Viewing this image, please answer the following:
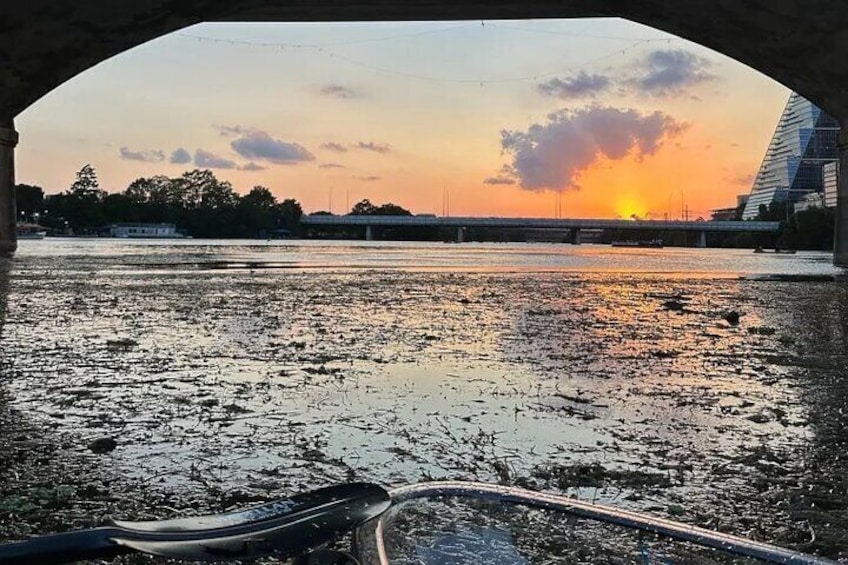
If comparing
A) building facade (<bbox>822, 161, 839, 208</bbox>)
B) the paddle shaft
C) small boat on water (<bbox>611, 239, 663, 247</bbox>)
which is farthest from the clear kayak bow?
small boat on water (<bbox>611, 239, 663, 247</bbox>)

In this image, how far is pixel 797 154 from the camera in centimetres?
11962

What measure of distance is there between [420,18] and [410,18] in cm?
34

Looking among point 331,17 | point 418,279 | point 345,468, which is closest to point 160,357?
point 345,468

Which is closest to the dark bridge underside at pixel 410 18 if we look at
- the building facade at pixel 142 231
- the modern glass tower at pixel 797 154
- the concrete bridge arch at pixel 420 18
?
the concrete bridge arch at pixel 420 18

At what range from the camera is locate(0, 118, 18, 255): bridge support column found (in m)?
28.4

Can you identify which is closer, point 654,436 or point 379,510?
point 379,510

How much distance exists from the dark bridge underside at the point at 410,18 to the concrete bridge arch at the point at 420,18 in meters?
0.03

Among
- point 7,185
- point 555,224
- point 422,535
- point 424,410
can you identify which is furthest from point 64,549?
point 555,224

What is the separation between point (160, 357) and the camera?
608 cm

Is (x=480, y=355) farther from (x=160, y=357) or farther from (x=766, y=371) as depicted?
(x=160, y=357)

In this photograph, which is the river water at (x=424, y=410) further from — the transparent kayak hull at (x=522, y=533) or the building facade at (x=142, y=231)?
the building facade at (x=142, y=231)

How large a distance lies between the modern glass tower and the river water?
115 m

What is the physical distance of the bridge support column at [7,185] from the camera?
2836 centimetres

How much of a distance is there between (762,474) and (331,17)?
23.3 metres
